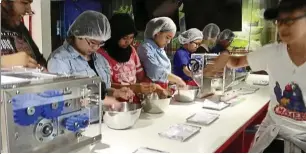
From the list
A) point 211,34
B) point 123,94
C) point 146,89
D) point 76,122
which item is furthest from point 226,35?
point 76,122

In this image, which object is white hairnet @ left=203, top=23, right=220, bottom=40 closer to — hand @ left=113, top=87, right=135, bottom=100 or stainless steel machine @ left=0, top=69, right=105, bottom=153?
hand @ left=113, top=87, right=135, bottom=100

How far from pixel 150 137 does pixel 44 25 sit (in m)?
2.19

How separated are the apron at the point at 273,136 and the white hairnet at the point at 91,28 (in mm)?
858

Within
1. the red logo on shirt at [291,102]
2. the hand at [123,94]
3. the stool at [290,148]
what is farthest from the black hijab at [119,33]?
the stool at [290,148]

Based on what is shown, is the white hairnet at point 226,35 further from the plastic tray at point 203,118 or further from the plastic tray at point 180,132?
the plastic tray at point 180,132

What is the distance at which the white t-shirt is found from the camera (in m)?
1.26

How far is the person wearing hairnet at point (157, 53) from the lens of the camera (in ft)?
7.87

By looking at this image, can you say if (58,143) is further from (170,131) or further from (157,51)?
(157,51)

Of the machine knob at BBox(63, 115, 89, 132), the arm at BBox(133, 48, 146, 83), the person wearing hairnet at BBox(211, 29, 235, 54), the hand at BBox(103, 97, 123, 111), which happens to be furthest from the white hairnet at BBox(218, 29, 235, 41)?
the machine knob at BBox(63, 115, 89, 132)

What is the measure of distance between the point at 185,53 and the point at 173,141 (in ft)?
5.80

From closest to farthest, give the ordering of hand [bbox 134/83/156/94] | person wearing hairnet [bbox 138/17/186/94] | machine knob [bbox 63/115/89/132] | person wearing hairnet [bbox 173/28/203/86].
A: machine knob [bbox 63/115/89/132] → hand [bbox 134/83/156/94] → person wearing hairnet [bbox 138/17/186/94] → person wearing hairnet [bbox 173/28/203/86]

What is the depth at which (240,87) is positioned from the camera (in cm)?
260

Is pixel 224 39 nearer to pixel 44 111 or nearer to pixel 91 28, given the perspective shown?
pixel 91 28

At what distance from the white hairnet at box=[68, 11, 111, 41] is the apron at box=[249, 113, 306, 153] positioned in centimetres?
86
